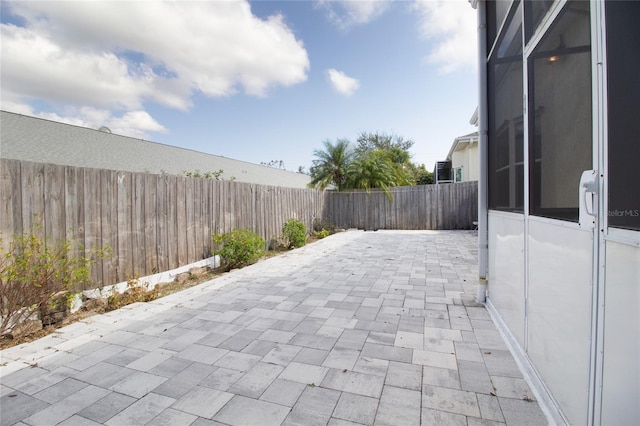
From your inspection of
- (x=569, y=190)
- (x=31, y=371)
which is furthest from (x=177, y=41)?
(x=569, y=190)

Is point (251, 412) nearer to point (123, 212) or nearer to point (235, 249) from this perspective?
point (123, 212)

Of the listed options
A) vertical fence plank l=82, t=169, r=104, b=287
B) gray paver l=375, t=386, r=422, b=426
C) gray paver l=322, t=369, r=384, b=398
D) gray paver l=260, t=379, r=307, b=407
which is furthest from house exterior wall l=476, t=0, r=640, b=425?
vertical fence plank l=82, t=169, r=104, b=287

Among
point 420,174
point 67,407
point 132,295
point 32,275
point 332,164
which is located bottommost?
point 67,407

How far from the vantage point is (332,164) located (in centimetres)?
1217

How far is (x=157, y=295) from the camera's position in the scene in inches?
145

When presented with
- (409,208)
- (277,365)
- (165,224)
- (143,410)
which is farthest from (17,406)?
(409,208)

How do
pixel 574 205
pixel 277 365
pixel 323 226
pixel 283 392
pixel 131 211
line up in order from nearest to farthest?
pixel 574 205 → pixel 283 392 → pixel 277 365 → pixel 131 211 → pixel 323 226

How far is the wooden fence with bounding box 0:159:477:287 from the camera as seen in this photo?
278 centimetres

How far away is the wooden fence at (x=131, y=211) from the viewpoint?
278 cm

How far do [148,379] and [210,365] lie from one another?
39cm

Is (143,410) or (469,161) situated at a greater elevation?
(469,161)

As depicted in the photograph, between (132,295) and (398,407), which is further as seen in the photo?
(132,295)

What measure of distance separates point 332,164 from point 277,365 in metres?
10.6

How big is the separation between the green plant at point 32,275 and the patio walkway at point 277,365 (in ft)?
1.08
